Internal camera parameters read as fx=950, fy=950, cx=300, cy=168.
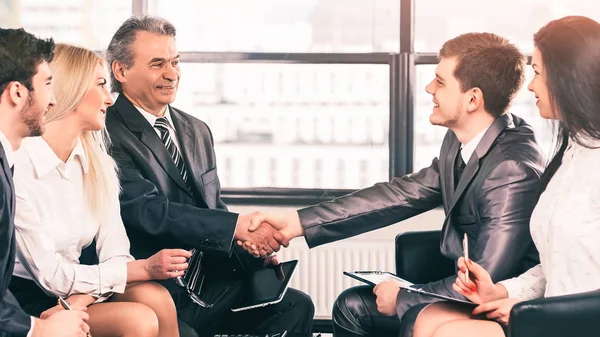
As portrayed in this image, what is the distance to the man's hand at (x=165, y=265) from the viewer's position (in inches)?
112

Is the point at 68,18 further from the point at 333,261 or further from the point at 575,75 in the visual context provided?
the point at 575,75

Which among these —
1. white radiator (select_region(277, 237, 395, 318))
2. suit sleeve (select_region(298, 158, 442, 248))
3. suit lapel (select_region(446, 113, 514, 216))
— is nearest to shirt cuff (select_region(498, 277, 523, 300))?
suit lapel (select_region(446, 113, 514, 216))

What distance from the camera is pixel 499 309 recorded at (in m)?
2.56

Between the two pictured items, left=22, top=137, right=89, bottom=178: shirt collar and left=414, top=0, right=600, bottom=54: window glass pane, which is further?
left=414, top=0, right=600, bottom=54: window glass pane

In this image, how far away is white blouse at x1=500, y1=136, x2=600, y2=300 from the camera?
2.42 metres

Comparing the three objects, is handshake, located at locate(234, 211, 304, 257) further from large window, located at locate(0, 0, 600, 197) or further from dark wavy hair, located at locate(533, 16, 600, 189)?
dark wavy hair, located at locate(533, 16, 600, 189)

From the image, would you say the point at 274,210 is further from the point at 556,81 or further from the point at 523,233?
the point at 556,81

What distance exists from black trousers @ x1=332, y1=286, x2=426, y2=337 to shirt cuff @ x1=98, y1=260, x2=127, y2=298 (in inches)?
32.4

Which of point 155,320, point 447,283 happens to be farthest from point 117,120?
point 447,283

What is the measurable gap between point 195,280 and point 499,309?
3.81ft

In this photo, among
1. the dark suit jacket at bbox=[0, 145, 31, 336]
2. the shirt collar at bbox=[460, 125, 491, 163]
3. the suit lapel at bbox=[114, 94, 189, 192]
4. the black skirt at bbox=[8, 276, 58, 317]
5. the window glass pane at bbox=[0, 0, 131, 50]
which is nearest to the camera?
the dark suit jacket at bbox=[0, 145, 31, 336]

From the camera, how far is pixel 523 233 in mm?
2840

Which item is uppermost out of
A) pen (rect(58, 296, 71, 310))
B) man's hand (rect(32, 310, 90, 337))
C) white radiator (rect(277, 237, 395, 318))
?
pen (rect(58, 296, 71, 310))

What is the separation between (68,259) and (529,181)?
55.0 inches
